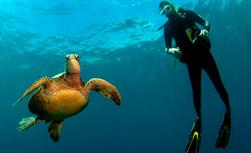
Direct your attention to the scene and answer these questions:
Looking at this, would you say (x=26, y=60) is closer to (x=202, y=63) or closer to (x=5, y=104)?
(x=5, y=104)

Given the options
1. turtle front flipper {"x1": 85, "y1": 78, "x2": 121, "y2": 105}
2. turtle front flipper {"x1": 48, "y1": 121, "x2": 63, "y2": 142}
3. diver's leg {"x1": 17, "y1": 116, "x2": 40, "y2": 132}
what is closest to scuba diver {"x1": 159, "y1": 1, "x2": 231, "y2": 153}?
turtle front flipper {"x1": 85, "y1": 78, "x2": 121, "y2": 105}

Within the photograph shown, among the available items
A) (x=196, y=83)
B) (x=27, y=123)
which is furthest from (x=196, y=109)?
(x=27, y=123)

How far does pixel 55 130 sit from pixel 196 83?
3.16 meters

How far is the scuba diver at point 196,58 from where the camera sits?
21.8 ft

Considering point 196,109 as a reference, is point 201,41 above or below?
above

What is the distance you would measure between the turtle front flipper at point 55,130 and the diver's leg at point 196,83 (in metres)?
2.89

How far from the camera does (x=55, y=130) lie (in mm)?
6473

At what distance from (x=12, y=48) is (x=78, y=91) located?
2274cm

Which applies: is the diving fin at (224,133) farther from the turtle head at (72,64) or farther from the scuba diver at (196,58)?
the turtle head at (72,64)

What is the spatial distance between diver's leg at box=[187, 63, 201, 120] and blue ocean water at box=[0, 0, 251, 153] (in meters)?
14.2

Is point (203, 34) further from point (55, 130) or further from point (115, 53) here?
point (115, 53)

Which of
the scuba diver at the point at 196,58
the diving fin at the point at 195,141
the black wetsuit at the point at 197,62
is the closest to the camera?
the diving fin at the point at 195,141

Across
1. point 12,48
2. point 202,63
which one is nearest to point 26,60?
point 12,48

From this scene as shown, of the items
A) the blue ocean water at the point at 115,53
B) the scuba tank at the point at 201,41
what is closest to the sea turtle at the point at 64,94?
the scuba tank at the point at 201,41
